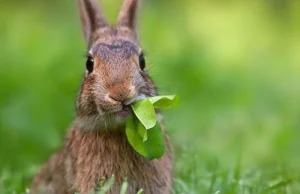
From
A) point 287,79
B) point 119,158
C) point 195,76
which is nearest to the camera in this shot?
point 119,158

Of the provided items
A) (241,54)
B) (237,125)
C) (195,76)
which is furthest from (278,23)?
(237,125)

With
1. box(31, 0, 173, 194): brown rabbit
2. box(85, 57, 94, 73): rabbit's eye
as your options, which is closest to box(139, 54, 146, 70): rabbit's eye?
box(31, 0, 173, 194): brown rabbit

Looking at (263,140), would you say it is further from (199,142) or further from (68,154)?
(68,154)

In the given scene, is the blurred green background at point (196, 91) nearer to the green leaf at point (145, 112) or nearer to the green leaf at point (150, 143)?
the green leaf at point (150, 143)

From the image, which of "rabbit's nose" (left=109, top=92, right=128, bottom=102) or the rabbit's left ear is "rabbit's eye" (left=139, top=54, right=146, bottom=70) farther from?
the rabbit's left ear

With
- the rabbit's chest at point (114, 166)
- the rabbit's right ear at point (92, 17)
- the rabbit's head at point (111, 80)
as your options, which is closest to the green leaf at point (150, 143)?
Answer: the rabbit's head at point (111, 80)
